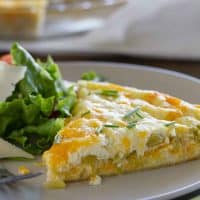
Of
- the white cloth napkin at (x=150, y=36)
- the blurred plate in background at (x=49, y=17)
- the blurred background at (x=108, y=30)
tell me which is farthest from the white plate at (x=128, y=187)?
the blurred plate in background at (x=49, y=17)

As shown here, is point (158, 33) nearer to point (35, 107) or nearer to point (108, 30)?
point (108, 30)

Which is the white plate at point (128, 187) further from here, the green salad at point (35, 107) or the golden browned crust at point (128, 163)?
the green salad at point (35, 107)

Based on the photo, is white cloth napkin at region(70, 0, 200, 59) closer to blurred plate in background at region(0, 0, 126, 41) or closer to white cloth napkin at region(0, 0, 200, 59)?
white cloth napkin at region(0, 0, 200, 59)

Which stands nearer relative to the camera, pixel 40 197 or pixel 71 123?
pixel 40 197

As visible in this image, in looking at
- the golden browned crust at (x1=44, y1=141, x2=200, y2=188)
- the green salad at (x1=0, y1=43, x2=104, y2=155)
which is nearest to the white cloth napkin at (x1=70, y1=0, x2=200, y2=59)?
the green salad at (x1=0, y1=43, x2=104, y2=155)

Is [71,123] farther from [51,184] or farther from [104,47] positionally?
[104,47]

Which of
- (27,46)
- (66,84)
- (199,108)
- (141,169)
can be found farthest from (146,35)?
(141,169)
